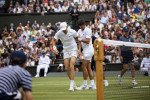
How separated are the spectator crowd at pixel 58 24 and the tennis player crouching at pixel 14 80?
A: 17.0 metres

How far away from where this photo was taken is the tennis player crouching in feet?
16.3

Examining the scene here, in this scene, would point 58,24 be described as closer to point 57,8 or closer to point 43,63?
point 57,8

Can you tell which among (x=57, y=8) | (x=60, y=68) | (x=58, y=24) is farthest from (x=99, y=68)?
(x=57, y=8)

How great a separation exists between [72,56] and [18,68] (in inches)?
286

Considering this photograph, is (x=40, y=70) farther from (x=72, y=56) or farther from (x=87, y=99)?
(x=87, y=99)

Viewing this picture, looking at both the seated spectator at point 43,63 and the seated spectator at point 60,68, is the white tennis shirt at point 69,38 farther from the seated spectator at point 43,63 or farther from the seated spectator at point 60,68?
the seated spectator at point 60,68

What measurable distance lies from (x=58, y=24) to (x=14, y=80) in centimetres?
2167

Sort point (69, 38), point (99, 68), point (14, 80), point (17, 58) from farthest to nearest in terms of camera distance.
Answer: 1. point (69, 38)
2. point (99, 68)
3. point (17, 58)
4. point (14, 80)

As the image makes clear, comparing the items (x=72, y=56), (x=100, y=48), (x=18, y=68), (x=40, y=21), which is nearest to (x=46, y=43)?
(x=40, y=21)

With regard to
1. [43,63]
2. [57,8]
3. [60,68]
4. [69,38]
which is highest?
[57,8]

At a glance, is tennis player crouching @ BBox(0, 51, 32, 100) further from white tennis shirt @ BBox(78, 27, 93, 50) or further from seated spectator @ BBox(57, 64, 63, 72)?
seated spectator @ BBox(57, 64, 63, 72)

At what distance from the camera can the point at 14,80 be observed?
16.5 ft

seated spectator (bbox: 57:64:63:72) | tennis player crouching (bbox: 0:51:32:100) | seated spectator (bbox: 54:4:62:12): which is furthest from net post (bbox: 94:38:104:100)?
seated spectator (bbox: 54:4:62:12)

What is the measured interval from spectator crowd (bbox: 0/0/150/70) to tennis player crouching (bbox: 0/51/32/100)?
55.7 ft
